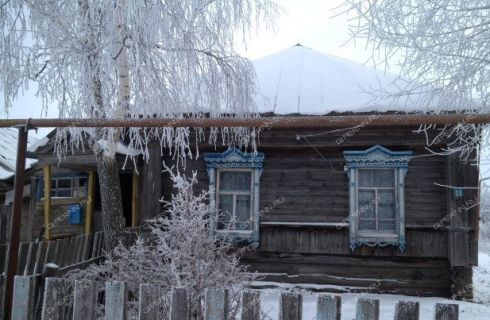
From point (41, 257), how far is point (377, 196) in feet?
20.0

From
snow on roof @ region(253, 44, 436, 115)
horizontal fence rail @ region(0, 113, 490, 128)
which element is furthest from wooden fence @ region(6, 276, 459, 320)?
snow on roof @ region(253, 44, 436, 115)

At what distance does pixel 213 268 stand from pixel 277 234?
3.96m

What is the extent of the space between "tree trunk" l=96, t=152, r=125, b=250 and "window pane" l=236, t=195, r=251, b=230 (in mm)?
3281

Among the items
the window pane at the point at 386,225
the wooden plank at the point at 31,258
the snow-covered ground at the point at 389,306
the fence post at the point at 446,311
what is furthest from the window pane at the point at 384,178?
the fence post at the point at 446,311

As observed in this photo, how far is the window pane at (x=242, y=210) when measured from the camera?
28.1 ft

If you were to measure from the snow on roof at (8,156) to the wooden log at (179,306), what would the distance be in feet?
36.2

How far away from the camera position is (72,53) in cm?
509

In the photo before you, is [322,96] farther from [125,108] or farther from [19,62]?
[19,62]

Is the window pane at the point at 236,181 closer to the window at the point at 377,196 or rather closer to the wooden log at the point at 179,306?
the window at the point at 377,196

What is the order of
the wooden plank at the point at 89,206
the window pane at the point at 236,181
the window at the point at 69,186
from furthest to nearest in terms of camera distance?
the window at the point at 69,186
the wooden plank at the point at 89,206
the window pane at the point at 236,181

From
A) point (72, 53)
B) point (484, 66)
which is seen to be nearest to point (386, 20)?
point (484, 66)

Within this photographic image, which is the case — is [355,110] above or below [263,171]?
above

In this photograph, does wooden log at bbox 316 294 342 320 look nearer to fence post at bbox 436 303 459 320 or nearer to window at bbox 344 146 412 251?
fence post at bbox 436 303 459 320

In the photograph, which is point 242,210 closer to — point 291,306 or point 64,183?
point 64,183
